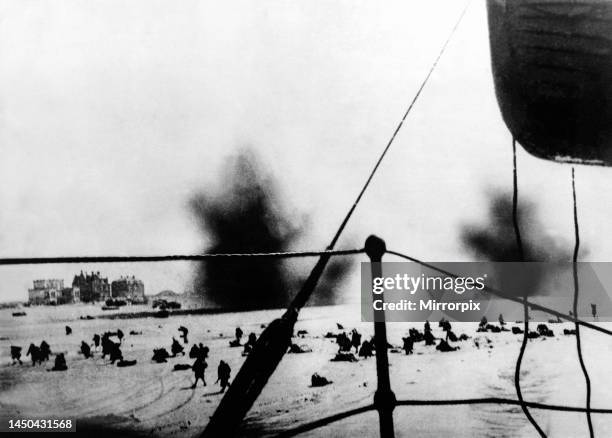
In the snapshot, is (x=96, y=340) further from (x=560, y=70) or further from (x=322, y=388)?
(x=560, y=70)

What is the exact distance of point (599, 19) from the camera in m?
2.32

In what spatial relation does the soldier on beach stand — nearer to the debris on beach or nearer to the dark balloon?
the debris on beach

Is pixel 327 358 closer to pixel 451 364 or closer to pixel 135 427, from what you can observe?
pixel 451 364

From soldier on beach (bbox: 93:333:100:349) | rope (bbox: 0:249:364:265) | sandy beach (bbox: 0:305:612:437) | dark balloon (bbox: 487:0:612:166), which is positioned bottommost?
A: sandy beach (bbox: 0:305:612:437)

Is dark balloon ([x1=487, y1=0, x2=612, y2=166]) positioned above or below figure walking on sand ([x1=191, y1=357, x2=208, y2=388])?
above

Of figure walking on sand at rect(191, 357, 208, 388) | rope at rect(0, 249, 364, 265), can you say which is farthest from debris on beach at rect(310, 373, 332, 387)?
rope at rect(0, 249, 364, 265)

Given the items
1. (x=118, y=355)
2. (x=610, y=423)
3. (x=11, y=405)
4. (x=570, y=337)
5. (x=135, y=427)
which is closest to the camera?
(x=610, y=423)

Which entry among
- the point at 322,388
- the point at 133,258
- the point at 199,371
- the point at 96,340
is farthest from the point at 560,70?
the point at 96,340

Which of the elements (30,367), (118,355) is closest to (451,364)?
(118,355)

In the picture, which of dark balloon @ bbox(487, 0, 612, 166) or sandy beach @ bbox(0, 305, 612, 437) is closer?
dark balloon @ bbox(487, 0, 612, 166)

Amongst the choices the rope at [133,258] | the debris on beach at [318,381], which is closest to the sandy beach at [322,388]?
the debris on beach at [318,381]

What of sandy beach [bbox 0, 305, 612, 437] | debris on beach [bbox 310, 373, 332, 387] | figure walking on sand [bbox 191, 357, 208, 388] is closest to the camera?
sandy beach [bbox 0, 305, 612, 437]

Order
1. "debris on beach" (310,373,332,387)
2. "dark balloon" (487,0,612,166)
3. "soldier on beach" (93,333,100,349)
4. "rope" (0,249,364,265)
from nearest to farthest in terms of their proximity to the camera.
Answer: "rope" (0,249,364,265) → "dark balloon" (487,0,612,166) → "debris on beach" (310,373,332,387) → "soldier on beach" (93,333,100,349)

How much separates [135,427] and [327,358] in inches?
284
